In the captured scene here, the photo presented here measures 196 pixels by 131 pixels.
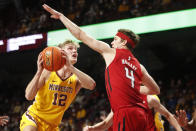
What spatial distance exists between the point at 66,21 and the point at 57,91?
1.05m

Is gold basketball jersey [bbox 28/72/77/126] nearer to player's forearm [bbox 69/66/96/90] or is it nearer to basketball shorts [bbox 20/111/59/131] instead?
basketball shorts [bbox 20/111/59/131]

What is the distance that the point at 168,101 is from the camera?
1076 centimetres

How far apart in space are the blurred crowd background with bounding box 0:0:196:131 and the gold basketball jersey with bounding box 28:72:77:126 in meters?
6.39

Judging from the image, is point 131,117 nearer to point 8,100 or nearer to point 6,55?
point 6,55

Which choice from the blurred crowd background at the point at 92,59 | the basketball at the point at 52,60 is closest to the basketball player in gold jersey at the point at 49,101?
the basketball at the point at 52,60

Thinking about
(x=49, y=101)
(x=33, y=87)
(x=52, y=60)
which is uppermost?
(x=52, y=60)

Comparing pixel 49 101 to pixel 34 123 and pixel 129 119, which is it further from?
pixel 129 119

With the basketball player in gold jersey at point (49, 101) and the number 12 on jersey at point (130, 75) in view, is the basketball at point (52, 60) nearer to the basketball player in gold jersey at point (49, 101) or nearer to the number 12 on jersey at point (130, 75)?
the basketball player in gold jersey at point (49, 101)

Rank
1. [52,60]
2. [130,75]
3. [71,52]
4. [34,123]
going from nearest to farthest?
[130,75] < [52,60] < [34,123] < [71,52]

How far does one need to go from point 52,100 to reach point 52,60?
26.0 inches

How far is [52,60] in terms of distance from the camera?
3688 mm

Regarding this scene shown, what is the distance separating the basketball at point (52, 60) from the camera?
12.1 feet

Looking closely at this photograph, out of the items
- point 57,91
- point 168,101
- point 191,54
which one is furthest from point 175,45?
point 57,91

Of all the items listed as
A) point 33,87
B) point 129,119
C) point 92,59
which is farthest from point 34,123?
point 92,59
